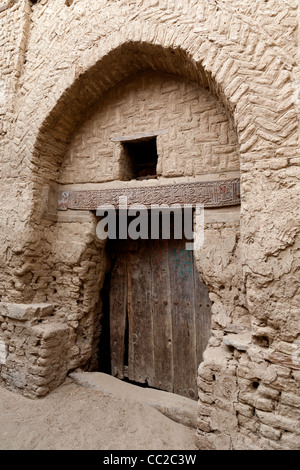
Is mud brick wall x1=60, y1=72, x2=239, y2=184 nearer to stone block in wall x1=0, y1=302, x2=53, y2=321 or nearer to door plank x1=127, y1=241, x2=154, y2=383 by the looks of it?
door plank x1=127, y1=241, x2=154, y2=383

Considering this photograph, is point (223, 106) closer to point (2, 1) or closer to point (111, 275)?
point (111, 275)

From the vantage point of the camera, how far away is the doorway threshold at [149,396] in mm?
2434

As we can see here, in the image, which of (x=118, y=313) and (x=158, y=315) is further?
(x=118, y=313)

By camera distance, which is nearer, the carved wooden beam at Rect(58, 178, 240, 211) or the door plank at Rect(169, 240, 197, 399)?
the carved wooden beam at Rect(58, 178, 240, 211)

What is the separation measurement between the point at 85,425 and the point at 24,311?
1.31 metres

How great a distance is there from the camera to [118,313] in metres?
3.29

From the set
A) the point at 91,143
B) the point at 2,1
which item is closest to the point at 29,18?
the point at 2,1

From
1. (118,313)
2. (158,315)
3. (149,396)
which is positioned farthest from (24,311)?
(149,396)

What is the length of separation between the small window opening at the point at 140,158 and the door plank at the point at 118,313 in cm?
106

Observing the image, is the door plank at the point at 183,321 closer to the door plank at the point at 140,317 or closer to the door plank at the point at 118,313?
the door plank at the point at 140,317

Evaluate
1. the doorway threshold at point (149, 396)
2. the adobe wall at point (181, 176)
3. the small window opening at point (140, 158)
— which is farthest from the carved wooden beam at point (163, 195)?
the doorway threshold at point (149, 396)

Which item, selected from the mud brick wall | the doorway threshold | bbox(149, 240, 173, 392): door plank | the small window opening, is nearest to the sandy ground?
the doorway threshold

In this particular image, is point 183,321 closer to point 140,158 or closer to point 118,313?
point 118,313

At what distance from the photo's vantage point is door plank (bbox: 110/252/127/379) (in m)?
3.24
